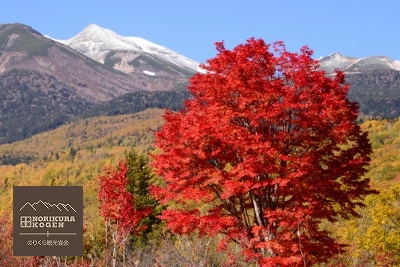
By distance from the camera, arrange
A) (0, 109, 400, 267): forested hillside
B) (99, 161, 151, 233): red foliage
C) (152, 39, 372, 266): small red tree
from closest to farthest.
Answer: (0, 109, 400, 267): forested hillside < (152, 39, 372, 266): small red tree < (99, 161, 151, 233): red foliage

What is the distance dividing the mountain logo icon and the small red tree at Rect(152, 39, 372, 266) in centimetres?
787

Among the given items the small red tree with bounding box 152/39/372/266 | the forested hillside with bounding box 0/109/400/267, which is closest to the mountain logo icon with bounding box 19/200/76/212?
the forested hillside with bounding box 0/109/400/267

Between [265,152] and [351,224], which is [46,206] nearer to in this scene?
[265,152]

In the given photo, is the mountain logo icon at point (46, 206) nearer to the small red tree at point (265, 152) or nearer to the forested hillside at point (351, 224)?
the forested hillside at point (351, 224)

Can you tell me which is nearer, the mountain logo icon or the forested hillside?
the mountain logo icon

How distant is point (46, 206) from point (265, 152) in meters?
8.78

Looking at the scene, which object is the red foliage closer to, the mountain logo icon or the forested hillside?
the forested hillside

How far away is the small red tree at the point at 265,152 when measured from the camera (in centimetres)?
1883

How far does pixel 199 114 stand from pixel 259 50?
2.89 meters

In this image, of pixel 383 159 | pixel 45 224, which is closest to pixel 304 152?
pixel 45 224

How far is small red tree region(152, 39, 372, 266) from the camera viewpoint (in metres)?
18.8

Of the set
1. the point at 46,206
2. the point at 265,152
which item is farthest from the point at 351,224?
the point at 46,206

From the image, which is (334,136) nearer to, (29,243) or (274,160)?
(274,160)

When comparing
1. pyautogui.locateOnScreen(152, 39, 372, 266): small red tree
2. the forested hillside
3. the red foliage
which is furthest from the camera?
the red foliage
